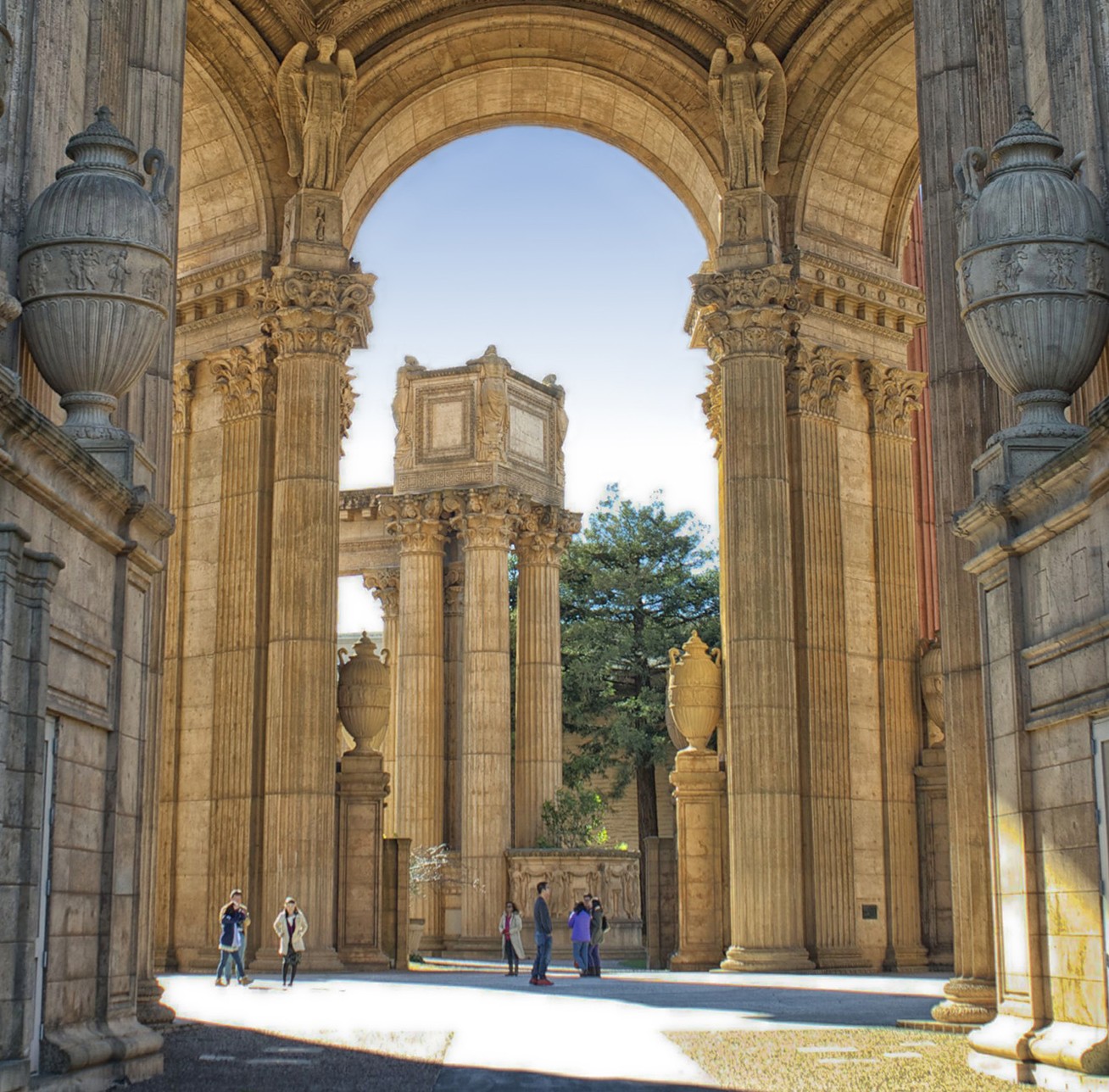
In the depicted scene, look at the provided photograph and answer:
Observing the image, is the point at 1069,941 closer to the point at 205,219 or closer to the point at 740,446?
the point at 740,446

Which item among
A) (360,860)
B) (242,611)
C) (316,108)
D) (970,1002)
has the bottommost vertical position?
(970,1002)

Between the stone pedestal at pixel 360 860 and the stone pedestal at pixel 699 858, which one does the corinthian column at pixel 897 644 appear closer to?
the stone pedestal at pixel 699 858

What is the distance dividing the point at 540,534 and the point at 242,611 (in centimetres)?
1528

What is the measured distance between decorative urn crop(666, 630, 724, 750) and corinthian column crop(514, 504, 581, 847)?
37.5ft

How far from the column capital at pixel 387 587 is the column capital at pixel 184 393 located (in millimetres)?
17114

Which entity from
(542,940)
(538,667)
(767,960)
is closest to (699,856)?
(767,960)

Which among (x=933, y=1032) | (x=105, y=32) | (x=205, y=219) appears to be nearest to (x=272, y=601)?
(x=205, y=219)

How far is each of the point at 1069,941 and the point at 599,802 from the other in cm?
3192

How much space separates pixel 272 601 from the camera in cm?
2969

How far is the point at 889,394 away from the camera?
106 feet

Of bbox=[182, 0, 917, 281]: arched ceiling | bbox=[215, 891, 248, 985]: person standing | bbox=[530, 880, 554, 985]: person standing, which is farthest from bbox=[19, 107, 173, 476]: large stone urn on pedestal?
bbox=[182, 0, 917, 281]: arched ceiling

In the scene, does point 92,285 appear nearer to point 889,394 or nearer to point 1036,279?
point 1036,279

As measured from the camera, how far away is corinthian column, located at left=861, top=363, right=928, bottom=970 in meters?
29.9

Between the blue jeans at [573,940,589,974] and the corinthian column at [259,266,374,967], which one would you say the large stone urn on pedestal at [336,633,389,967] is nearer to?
the corinthian column at [259,266,374,967]
